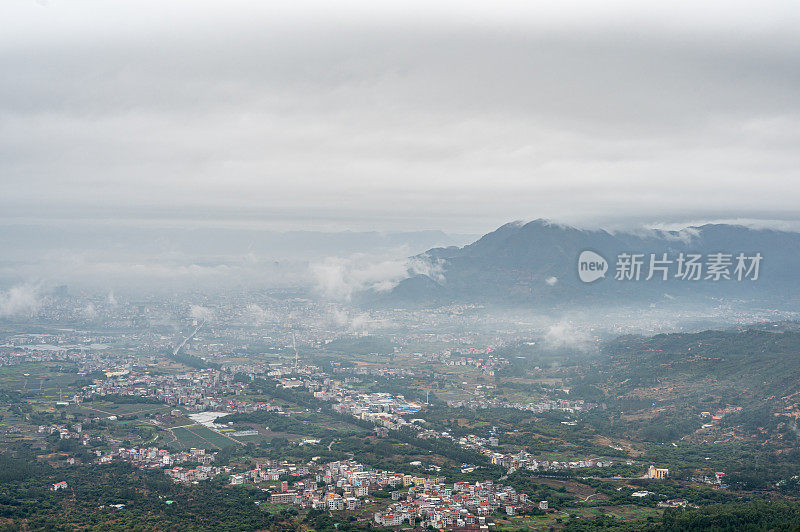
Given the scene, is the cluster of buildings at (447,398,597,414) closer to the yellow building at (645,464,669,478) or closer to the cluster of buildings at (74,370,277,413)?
the cluster of buildings at (74,370,277,413)

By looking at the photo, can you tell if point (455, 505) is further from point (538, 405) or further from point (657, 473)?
point (538, 405)

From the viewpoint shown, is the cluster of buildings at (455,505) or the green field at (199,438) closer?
the cluster of buildings at (455,505)

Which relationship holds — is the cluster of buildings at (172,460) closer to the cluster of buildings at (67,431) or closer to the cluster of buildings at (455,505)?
the cluster of buildings at (67,431)

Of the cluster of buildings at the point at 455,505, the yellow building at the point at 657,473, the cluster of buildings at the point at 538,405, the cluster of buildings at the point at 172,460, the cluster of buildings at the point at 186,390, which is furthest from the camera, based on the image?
the cluster of buildings at the point at 538,405

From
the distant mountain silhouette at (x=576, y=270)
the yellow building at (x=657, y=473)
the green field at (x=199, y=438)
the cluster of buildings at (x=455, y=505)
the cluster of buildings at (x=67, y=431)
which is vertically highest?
the distant mountain silhouette at (x=576, y=270)

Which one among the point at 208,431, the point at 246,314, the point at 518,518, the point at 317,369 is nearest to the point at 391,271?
the point at 246,314

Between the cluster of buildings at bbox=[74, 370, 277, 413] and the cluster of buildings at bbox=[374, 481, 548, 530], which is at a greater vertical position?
the cluster of buildings at bbox=[374, 481, 548, 530]

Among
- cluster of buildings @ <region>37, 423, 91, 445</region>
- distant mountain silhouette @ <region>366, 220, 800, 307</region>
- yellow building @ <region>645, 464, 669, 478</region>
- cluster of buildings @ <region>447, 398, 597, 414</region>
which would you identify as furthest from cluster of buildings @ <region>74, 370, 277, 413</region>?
distant mountain silhouette @ <region>366, 220, 800, 307</region>

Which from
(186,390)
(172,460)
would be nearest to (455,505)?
(172,460)

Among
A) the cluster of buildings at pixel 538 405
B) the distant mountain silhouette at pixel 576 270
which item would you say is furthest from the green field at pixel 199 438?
the distant mountain silhouette at pixel 576 270

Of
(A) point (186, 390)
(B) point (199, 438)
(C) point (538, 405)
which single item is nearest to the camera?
(B) point (199, 438)

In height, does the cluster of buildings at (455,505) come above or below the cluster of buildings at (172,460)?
above
